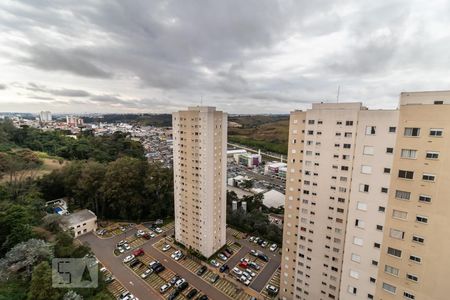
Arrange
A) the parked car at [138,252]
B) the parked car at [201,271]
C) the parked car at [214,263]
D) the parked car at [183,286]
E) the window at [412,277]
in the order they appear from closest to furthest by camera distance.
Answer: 1. the window at [412,277]
2. the parked car at [183,286]
3. the parked car at [201,271]
4. the parked car at [214,263]
5. the parked car at [138,252]

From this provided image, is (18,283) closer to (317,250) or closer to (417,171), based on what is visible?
(317,250)

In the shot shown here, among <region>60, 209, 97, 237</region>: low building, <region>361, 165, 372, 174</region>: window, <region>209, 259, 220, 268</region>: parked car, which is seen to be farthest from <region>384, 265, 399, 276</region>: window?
<region>60, 209, 97, 237</region>: low building

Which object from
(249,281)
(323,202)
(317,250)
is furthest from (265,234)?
(323,202)

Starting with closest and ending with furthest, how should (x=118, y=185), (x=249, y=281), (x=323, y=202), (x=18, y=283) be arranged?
(x=18, y=283) < (x=323, y=202) < (x=249, y=281) < (x=118, y=185)

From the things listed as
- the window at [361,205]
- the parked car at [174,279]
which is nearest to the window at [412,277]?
the window at [361,205]

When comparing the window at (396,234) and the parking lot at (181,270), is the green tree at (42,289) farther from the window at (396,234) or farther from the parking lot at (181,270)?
the window at (396,234)

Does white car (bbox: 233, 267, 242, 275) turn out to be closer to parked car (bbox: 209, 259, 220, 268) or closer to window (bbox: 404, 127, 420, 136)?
parked car (bbox: 209, 259, 220, 268)

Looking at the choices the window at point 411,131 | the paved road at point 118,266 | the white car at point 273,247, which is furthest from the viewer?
the white car at point 273,247
